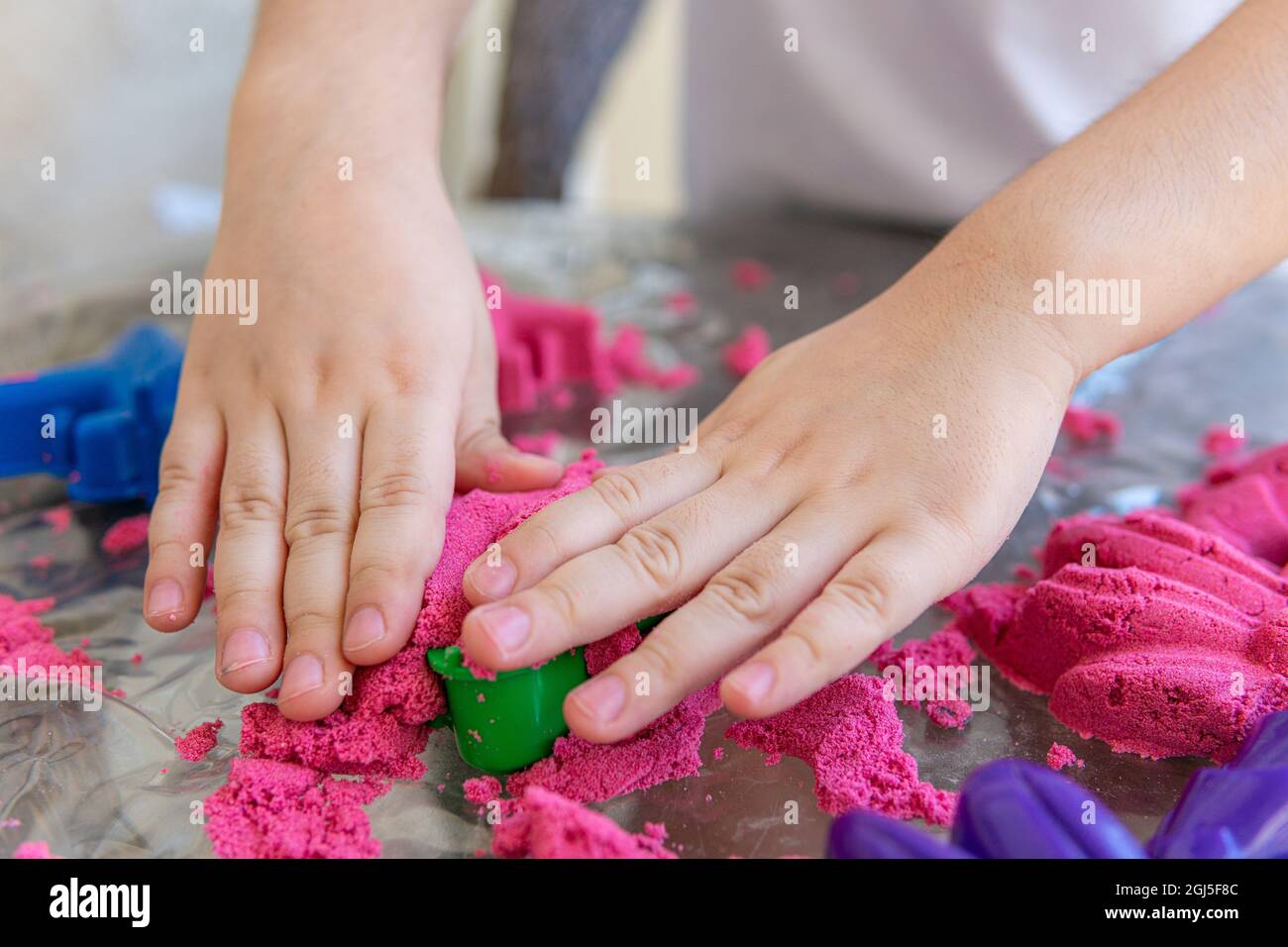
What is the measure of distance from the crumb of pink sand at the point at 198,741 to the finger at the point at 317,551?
0.18 ft

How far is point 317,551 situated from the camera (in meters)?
0.79

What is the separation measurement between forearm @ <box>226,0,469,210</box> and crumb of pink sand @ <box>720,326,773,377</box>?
415 mm

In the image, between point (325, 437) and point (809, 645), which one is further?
point (325, 437)

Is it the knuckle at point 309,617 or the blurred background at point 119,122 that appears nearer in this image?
the knuckle at point 309,617

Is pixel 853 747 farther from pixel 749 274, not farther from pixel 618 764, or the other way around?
pixel 749 274

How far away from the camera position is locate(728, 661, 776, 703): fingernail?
638mm

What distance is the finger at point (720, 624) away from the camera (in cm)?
65

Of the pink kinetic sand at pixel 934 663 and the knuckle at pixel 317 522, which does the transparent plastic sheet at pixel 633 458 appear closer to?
the pink kinetic sand at pixel 934 663

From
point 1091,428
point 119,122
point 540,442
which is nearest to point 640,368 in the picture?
point 540,442

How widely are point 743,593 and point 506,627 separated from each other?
154mm

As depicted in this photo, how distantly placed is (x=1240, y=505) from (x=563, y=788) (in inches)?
23.8

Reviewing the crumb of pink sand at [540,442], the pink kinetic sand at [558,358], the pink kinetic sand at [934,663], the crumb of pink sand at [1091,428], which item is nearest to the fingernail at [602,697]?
the pink kinetic sand at [934,663]

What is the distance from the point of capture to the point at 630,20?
7.43 ft
